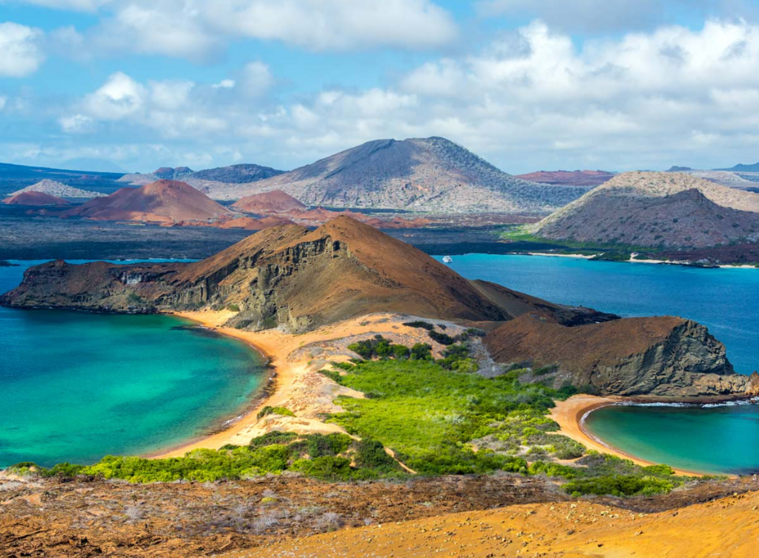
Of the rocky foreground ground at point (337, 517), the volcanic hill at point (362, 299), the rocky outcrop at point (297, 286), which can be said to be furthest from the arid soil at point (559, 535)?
the rocky outcrop at point (297, 286)

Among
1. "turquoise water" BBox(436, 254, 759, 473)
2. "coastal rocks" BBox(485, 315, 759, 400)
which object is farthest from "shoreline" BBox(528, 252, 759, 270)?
"coastal rocks" BBox(485, 315, 759, 400)

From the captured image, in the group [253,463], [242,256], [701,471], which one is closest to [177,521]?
[253,463]

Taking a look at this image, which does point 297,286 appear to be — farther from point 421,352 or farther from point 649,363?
point 649,363

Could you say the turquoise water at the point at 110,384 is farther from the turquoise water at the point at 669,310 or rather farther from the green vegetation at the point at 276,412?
the turquoise water at the point at 669,310

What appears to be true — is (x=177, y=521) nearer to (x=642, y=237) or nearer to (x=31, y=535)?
(x=31, y=535)

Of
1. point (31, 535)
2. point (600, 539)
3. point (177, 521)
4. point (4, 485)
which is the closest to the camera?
point (600, 539)

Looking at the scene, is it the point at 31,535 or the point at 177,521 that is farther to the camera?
the point at 177,521

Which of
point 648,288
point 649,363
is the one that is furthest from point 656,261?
point 649,363
